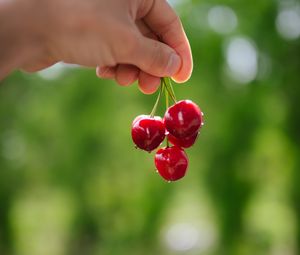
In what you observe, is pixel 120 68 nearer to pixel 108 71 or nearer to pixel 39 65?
pixel 108 71

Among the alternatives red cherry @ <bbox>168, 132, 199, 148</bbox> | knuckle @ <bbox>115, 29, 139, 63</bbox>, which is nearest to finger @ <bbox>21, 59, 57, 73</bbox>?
knuckle @ <bbox>115, 29, 139, 63</bbox>

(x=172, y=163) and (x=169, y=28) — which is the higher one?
(x=169, y=28)

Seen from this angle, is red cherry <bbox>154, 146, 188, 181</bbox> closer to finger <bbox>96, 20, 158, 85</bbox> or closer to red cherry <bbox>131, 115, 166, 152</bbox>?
red cherry <bbox>131, 115, 166, 152</bbox>

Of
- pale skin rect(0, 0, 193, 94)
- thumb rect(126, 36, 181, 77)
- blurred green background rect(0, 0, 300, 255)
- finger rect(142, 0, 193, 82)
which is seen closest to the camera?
pale skin rect(0, 0, 193, 94)

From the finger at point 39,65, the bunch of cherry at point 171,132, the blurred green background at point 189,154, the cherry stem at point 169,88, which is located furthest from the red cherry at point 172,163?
the blurred green background at point 189,154

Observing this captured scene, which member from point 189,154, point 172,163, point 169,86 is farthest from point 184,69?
point 189,154

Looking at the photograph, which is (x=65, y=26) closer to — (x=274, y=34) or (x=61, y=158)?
(x=274, y=34)

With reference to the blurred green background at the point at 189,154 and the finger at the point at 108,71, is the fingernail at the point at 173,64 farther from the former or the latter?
the blurred green background at the point at 189,154
